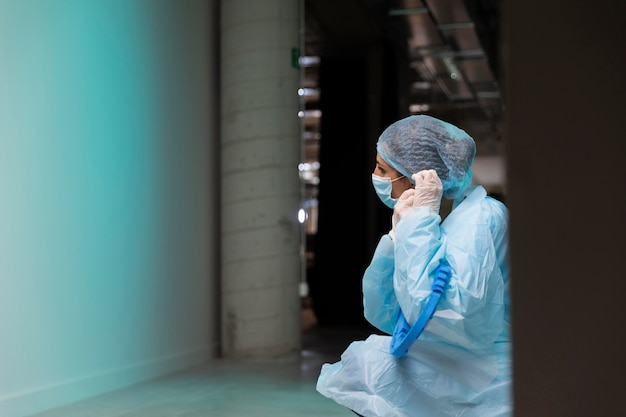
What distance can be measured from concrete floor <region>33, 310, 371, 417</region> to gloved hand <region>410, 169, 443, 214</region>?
72.5 inches

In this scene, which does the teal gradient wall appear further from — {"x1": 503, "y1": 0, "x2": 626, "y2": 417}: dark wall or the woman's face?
{"x1": 503, "y1": 0, "x2": 626, "y2": 417}: dark wall

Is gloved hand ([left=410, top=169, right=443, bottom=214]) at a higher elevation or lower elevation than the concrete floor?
higher

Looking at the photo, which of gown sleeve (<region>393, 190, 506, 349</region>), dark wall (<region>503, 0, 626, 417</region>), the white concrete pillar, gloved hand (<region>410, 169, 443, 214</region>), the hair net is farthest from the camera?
the white concrete pillar

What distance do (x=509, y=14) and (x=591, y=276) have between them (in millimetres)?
286

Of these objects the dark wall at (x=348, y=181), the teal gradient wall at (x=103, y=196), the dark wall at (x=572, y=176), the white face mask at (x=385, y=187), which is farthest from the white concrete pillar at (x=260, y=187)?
the dark wall at (x=572, y=176)

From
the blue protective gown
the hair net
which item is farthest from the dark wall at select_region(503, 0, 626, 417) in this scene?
the hair net

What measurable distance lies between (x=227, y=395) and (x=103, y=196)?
1.21 metres

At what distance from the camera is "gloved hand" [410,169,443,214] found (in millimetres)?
2135

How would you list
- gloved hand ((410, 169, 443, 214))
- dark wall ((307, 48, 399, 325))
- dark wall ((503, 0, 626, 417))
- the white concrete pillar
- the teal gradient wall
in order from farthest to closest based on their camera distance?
1. dark wall ((307, 48, 399, 325))
2. the white concrete pillar
3. the teal gradient wall
4. gloved hand ((410, 169, 443, 214))
5. dark wall ((503, 0, 626, 417))

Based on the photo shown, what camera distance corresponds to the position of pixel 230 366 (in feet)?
17.1

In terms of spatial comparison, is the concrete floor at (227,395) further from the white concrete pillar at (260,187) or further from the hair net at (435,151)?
the hair net at (435,151)

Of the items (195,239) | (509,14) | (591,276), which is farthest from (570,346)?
(195,239)

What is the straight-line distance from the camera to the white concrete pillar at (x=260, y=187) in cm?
552

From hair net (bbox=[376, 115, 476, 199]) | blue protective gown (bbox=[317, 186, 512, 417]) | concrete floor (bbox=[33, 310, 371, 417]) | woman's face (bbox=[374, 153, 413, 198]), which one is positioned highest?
hair net (bbox=[376, 115, 476, 199])
